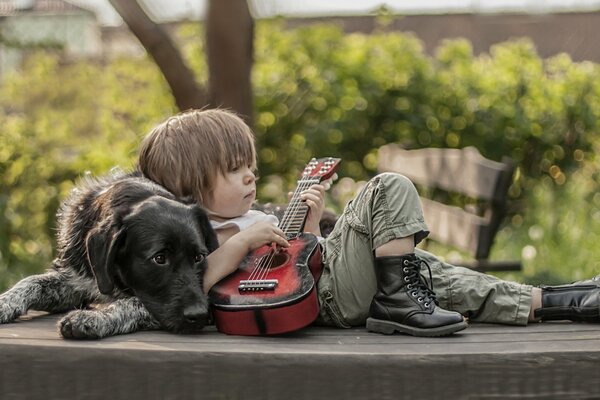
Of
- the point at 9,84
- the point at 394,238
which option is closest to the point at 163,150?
the point at 394,238

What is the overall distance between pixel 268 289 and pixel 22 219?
Answer: 14.2 feet

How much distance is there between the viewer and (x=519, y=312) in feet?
10.8

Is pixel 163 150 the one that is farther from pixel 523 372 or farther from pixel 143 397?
pixel 523 372

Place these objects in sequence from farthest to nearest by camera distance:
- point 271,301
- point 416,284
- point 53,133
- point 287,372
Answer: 1. point 53,133
2. point 416,284
3. point 271,301
4. point 287,372

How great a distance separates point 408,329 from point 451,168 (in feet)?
11.0

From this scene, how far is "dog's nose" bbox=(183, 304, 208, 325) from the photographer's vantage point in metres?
2.96

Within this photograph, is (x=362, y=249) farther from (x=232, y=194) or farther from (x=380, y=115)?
(x=380, y=115)

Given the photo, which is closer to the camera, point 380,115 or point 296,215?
point 296,215

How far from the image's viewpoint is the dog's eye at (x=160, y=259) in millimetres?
3023

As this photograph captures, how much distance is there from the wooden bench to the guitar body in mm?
2546

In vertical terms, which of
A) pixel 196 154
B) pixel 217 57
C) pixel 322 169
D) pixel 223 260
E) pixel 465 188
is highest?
pixel 217 57

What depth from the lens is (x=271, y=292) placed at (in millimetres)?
3057

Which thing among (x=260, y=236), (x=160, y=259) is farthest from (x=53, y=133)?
(x=160, y=259)

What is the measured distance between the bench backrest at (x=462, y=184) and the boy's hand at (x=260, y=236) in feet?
8.30
